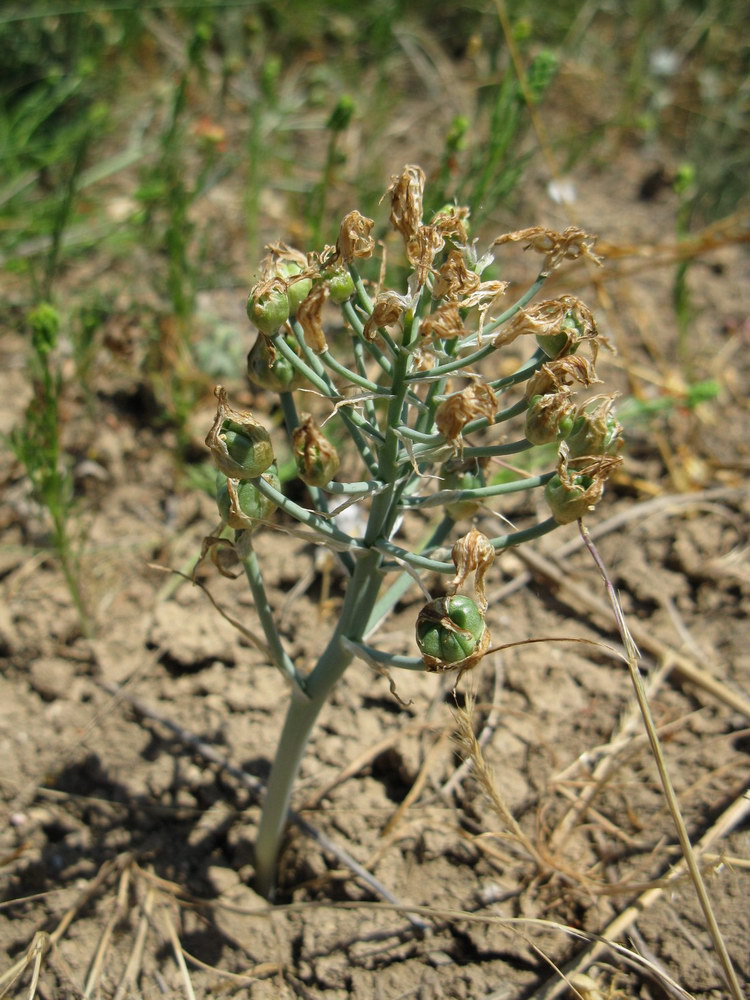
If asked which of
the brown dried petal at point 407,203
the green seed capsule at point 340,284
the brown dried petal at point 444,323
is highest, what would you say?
the brown dried petal at point 407,203

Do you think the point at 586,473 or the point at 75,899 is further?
the point at 75,899

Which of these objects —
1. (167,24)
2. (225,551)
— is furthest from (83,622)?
(167,24)

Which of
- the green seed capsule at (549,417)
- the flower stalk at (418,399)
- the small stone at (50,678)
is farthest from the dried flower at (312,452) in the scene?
the small stone at (50,678)

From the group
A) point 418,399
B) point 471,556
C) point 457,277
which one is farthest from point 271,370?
point 471,556

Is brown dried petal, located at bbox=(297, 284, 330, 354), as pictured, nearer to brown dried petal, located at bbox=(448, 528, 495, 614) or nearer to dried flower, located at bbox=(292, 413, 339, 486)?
dried flower, located at bbox=(292, 413, 339, 486)

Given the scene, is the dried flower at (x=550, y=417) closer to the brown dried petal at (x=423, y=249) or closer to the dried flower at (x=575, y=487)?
the dried flower at (x=575, y=487)

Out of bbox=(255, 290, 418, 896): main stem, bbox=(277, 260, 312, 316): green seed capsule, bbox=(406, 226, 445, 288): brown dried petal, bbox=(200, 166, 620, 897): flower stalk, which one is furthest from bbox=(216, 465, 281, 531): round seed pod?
bbox=(406, 226, 445, 288): brown dried petal

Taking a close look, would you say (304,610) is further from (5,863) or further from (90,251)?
(90,251)
